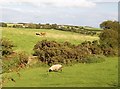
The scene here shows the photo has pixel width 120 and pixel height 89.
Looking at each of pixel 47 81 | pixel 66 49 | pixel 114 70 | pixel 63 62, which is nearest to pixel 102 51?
pixel 66 49

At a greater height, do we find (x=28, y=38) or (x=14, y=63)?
(x=28, y=38)

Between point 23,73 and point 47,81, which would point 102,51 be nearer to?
point 23,73

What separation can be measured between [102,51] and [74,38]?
1180 centimetres

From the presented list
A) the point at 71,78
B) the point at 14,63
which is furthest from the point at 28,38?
the point at 71,78

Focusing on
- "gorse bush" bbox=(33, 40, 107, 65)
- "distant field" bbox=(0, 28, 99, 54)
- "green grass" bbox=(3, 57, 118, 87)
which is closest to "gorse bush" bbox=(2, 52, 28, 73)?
"green grass" bbox=(3, 57, 118, 87)

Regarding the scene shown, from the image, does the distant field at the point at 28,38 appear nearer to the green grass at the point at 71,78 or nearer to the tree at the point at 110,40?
the tree at the point at 110,40

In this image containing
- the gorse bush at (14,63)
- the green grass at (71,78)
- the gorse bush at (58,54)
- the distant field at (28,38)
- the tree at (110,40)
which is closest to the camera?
the gorse bush at (14,63)

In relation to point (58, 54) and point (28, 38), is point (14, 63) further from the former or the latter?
point (28, 38)

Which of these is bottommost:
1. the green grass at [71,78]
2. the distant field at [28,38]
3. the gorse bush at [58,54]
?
the green grass at [71,78]

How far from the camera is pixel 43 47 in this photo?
34.1 metres

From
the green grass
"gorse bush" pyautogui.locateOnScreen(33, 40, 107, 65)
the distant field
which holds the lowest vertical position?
the green grass

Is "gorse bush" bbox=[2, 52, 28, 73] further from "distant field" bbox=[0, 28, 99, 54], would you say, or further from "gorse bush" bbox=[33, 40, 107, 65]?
"distant field" bbox=[0, 28, 99, 54]

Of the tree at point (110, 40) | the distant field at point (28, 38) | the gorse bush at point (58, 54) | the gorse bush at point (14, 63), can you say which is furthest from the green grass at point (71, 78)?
the distant field at point (28, 38)

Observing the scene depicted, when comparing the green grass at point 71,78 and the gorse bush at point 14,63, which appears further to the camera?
the green grass at point 71,78
